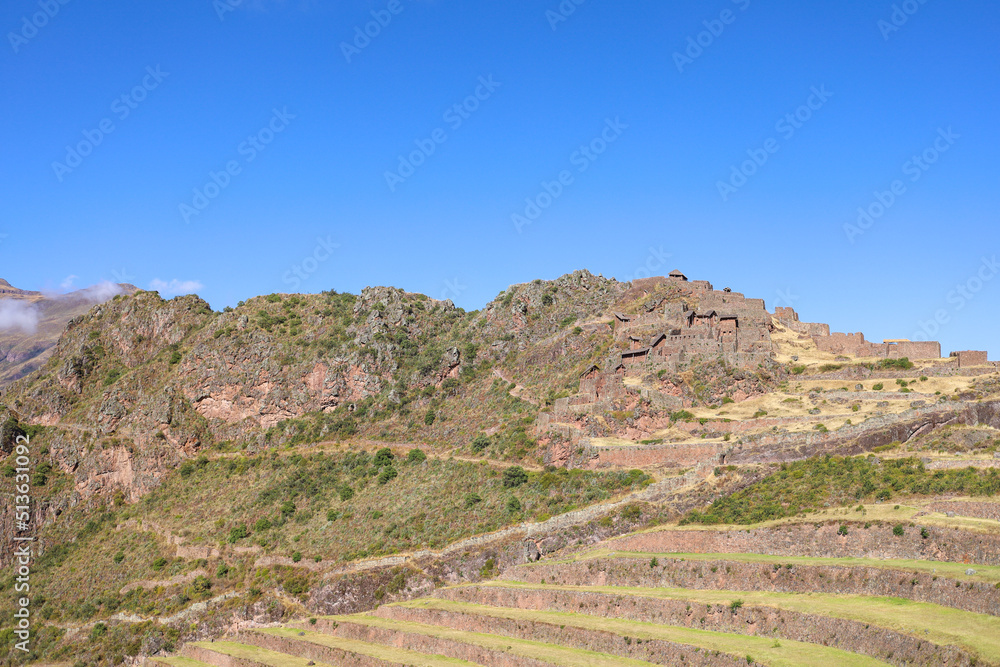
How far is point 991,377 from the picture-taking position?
202 ft

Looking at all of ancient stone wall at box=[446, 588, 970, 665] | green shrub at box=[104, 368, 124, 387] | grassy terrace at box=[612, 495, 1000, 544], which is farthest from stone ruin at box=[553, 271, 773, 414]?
green shrub at box=[104, 368, 124, 387]

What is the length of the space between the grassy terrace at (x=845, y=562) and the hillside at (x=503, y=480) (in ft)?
0.72

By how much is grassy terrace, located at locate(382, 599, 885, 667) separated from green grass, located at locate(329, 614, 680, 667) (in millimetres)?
961

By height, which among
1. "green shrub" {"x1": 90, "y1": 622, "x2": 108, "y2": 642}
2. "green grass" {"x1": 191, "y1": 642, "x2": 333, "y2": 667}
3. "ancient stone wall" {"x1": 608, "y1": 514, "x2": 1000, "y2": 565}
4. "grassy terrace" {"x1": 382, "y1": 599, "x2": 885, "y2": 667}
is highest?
"ancient stone wall" {"x1": 608, "y1": 514, "x2": 1000, "y2": 565}

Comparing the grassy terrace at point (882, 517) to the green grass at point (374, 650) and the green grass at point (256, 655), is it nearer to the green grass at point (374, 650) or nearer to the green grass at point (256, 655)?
the green grass at point (374, 650)

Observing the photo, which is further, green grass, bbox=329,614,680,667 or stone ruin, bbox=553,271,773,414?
stone ruin, bbox=553,271,773,414

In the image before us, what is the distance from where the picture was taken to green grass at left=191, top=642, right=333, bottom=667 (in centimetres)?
4955

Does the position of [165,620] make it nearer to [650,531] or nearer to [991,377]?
[650,531]

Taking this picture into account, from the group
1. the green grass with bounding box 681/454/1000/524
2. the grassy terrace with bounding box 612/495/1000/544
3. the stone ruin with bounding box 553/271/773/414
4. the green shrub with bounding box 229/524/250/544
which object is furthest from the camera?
the green shrub with bounding box 229/524/250/544

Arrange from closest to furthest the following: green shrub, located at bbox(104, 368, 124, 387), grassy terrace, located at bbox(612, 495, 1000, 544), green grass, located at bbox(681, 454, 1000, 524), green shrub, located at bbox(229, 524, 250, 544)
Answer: grassy terrace, located at bbox(612, 495, 1000, 544) < green grass, located at bbox(681, 454, 1000, 524) < green shrub, located at bbox(229, 524, 250, 544) < green shrub, located at bbox(104, 368, 124, 387)

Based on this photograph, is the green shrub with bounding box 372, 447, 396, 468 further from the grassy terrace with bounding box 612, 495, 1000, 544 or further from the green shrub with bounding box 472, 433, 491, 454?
the grassy terrace with bounding box 612, 495, 1000, 544

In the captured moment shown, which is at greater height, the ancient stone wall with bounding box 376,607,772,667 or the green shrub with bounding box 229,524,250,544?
the green shrub with bounding box 229,524,250,544

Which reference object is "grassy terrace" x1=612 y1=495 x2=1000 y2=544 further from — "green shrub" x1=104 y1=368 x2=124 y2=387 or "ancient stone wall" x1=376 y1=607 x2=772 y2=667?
"green shrub" x1=104 y1=368 x2=124 y2=387

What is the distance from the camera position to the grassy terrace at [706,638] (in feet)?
105
